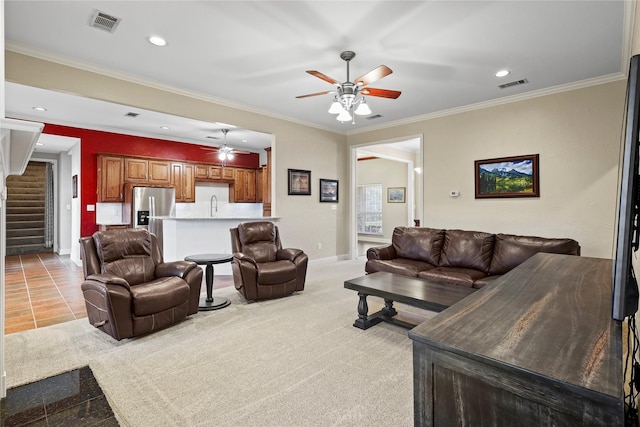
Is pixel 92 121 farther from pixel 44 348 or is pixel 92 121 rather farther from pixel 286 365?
pixel 286 365

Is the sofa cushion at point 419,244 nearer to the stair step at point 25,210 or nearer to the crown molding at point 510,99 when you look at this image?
the crown molding at point 510,99

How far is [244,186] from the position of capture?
28.2ft

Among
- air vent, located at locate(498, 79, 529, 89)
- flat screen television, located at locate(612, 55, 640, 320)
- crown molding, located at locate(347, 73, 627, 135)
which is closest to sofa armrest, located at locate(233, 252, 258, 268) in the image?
flat screen television, located at locate(612, 55, 640, 320)

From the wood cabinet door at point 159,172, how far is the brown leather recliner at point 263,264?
373cm

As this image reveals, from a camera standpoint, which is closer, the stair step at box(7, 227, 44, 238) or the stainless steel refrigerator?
the stainless steel refrigerator

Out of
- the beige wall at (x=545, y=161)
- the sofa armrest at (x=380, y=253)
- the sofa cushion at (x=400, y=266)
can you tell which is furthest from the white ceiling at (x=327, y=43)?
the sofa cushion at (x=400, y=266)

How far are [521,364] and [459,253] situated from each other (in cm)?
364

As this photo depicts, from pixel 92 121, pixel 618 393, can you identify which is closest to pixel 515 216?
pixel 618 393

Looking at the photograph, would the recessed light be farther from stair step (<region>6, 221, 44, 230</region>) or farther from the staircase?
stair step (<region>6, 221, 44, 230</region>)

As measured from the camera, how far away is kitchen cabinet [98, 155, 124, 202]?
6.25 m

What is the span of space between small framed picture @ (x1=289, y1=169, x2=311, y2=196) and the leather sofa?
7.05 ft

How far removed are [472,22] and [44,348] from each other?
4657 millimetres

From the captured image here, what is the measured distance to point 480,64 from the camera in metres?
3.69

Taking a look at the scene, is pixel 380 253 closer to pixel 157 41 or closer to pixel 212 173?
pixel 157 41
